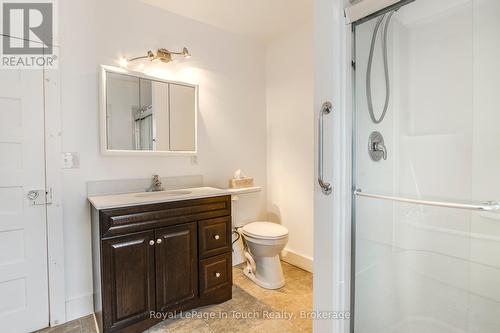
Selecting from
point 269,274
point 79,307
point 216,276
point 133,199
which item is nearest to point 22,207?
point 133,199

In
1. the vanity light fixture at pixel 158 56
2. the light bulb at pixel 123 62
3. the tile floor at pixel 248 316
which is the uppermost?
the vanity light fixture at pixel 158 56

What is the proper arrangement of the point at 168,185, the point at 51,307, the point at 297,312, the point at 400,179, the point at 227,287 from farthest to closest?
1. the point at 168,185
2. the point at 227,287
3. the point at 297,312
4. the point at 51,307
5. the point at 400,179

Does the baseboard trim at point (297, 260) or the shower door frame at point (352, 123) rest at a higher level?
the shower door frame at point (352, 123)

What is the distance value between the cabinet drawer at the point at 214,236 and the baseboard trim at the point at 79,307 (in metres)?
0.89

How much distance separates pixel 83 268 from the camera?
1930 mm

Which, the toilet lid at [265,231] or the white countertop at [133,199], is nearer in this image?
the white countertop at [133,199]

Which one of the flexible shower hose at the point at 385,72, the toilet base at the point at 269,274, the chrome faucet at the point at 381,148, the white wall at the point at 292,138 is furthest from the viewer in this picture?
the white wall at the point at 292,138

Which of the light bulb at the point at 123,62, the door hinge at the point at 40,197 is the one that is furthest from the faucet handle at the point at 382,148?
the door hinge at the point at 40,197

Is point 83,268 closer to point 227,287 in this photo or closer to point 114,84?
point 227,287

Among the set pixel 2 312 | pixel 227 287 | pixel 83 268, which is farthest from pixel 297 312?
pixel 2 312

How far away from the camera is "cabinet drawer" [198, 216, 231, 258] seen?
1940 millimetres

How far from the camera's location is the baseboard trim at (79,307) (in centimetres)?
186

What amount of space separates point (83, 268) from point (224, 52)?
2269 mm

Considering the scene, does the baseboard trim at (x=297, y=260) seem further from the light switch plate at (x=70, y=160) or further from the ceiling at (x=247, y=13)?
the ceiling at (x=247, y=13)
